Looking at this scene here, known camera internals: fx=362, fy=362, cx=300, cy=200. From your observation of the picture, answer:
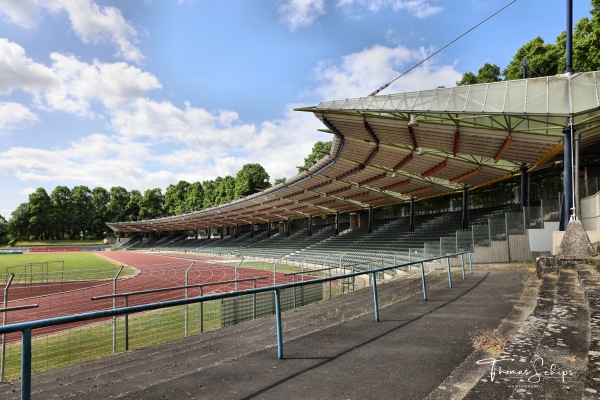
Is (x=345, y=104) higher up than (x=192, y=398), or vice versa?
(x=345, y=104)

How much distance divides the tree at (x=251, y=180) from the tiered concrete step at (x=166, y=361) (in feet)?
254

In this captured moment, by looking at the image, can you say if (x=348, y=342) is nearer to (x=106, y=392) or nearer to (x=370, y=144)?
(x=106, y=392)

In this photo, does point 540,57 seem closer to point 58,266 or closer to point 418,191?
point 418,191

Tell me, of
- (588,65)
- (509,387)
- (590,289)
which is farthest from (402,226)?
(509,387)

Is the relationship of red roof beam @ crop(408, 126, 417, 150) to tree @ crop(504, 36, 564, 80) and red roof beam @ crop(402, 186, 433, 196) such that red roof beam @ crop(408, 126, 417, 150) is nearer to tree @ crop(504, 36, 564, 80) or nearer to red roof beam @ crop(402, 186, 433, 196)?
red roof beam @ crop(402, 186, 433, 196)

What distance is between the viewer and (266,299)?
11.9 m

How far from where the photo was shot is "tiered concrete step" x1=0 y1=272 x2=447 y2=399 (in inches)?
169

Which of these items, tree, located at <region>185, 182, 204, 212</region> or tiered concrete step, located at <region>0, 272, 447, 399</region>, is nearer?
tiered concrete step, located at <region>0, 272, 447, 399</region>

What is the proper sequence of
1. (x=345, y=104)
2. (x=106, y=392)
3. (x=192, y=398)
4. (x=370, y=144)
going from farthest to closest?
(x=370, y=144) → (x=345, y=104) → (x=106, y=392) → (x=192, y=398)

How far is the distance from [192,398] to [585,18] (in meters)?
34.7

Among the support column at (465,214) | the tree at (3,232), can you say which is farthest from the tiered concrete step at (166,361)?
the tree at (3,232)

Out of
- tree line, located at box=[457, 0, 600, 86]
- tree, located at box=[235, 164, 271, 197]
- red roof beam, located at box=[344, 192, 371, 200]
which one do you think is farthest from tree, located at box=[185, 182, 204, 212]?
tree line, located at box=[457, 0, 600, 86]

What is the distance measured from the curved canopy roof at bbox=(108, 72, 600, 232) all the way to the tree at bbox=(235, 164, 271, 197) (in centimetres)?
5119

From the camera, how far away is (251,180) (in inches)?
3396
